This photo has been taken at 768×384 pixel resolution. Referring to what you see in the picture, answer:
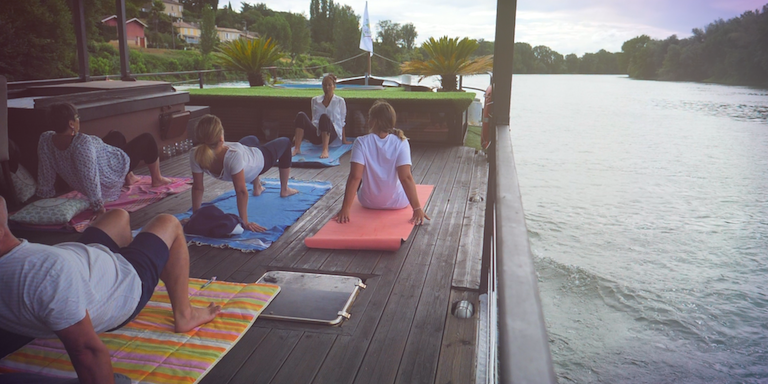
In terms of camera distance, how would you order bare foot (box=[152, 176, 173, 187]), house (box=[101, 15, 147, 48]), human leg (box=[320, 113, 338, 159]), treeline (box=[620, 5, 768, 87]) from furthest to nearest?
1. house (box=[101, 15, 147, 48])
2. treeline (box=[620, 5, 768, 87])
3. human leg (box=[320, 113, 338, 159])
4. bare foot (box=[152, 176, 173, 187])

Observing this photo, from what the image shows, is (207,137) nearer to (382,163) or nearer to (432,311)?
(382,163)

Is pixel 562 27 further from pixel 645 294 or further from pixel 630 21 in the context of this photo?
pixel 645 294

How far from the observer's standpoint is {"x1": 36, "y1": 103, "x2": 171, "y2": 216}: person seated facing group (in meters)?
3.80

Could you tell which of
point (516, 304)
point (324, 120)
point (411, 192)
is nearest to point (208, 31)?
point (324, 120)

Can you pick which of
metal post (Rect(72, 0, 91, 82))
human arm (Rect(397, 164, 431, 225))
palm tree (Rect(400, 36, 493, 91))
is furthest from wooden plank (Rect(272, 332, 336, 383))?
palm tree (Rect(400, 36, 493, 91))

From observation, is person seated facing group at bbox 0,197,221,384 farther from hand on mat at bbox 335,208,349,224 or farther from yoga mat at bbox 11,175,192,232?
yoga mat at bbox 11,175,192,232

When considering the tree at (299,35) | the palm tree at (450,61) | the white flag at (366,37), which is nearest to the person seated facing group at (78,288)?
the palm tree at (450,61)

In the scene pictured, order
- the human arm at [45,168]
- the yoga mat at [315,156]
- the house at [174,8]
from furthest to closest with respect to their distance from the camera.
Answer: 1. the house at [174,8]
2. the yoga mat at [315,156]
3. the human arm at [45,168]

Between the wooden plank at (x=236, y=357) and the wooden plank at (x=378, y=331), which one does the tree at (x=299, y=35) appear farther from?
the wooden plank at (x=236, y=357)

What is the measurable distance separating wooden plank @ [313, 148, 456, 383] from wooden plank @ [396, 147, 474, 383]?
2.1 inches

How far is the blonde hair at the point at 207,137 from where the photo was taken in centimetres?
344

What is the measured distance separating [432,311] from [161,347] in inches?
46.1

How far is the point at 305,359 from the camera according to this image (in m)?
2.07

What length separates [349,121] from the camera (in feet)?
25.5
